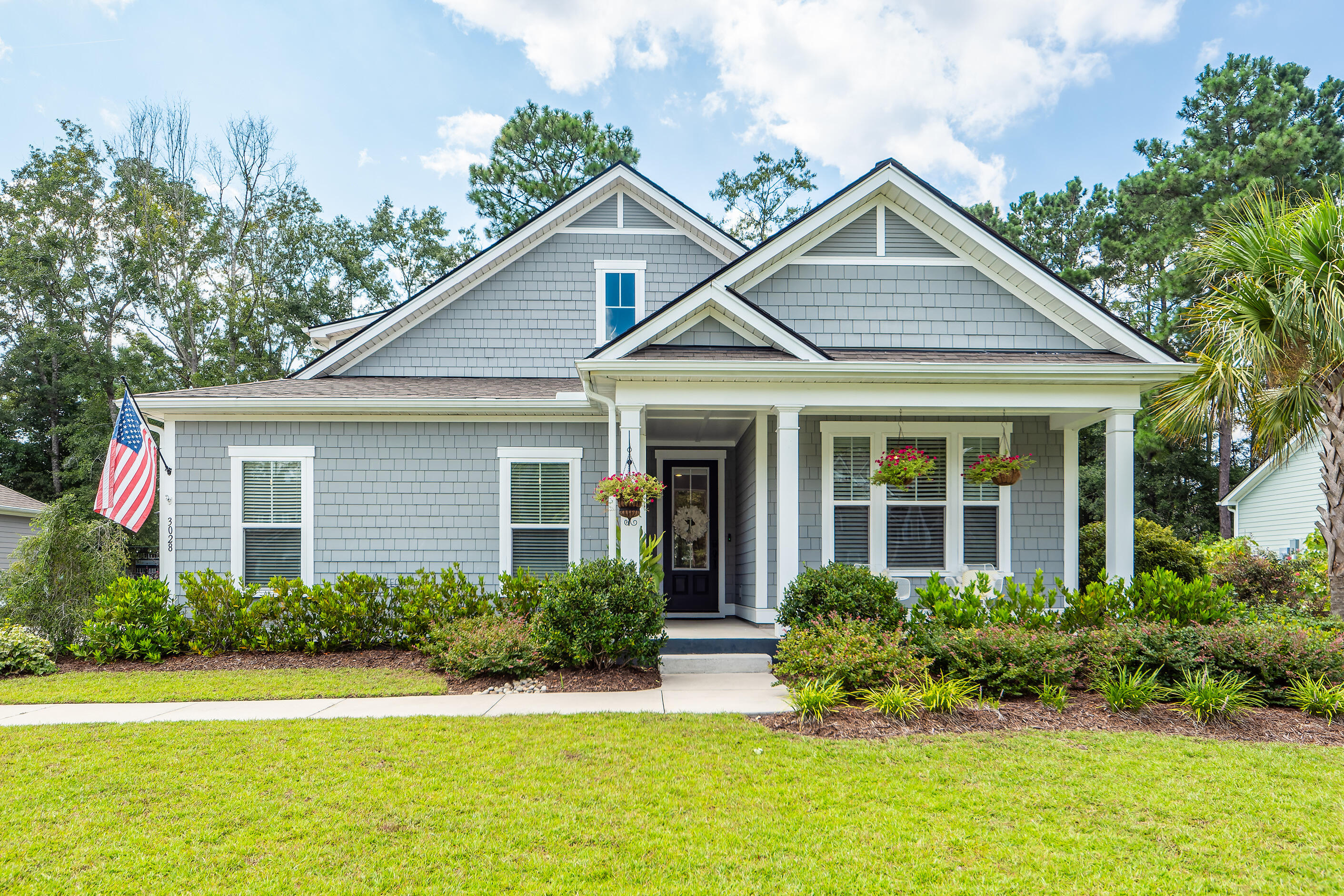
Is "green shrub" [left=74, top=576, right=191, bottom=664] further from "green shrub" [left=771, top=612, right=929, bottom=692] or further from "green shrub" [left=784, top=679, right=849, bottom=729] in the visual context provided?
"green shrub" [left=784, top=679, right=849, bottom=729]

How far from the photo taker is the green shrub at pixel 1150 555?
444 inches

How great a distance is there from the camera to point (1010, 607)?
7469mm

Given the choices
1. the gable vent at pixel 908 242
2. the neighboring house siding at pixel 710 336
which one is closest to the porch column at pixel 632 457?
the neighboring house siding at pixel 710 336

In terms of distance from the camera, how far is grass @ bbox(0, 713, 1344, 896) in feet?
11.0

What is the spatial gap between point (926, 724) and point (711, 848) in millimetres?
2675

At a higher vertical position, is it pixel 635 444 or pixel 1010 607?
pixel 635 444

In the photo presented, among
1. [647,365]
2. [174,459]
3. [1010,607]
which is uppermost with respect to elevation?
[647,365]

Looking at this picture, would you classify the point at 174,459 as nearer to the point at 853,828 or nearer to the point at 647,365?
the point at 647,365

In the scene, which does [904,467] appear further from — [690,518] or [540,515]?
[540,515]

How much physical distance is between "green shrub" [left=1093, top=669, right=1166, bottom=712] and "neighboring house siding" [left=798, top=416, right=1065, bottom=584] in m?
3.44

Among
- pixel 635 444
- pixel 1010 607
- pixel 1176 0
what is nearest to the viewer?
pixel 1010 607

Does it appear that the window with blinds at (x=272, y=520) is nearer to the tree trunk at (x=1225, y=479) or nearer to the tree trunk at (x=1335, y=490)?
the tree trunk at (x=1335, y=490)

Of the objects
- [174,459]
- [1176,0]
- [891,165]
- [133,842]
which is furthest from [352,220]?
[133,842]

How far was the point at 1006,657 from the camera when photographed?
21.3 feet
